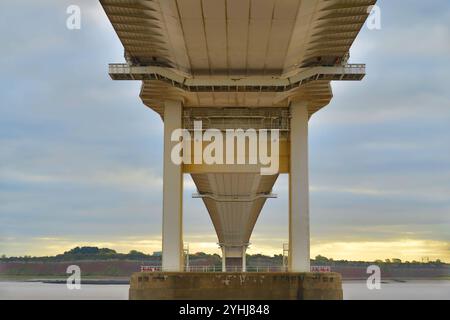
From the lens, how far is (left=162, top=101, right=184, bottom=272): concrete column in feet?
112

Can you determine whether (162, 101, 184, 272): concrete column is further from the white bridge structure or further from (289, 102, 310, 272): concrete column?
(289, 102, 310, 272): concrete column

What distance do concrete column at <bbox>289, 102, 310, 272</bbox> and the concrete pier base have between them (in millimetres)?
1591

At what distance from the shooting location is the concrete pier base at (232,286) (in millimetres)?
32000

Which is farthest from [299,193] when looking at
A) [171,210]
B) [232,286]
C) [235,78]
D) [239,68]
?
[239,68]

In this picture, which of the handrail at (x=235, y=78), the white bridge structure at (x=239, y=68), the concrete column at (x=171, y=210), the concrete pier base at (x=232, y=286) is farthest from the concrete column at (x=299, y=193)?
the concrete column at (x=171, y=210)

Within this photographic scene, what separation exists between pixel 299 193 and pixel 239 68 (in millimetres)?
6923

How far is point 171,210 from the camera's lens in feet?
114

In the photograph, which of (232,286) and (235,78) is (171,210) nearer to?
(232,286)

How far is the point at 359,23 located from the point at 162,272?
14.0 meters

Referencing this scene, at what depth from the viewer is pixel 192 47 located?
30.5 m

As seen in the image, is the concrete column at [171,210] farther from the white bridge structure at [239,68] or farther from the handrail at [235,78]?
the handrail at [235,78]

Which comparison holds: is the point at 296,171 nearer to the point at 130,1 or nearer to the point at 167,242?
the point at 167,242

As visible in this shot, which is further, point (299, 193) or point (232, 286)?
point (299, 193)

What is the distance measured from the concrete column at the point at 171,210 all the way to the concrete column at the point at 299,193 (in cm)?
552
